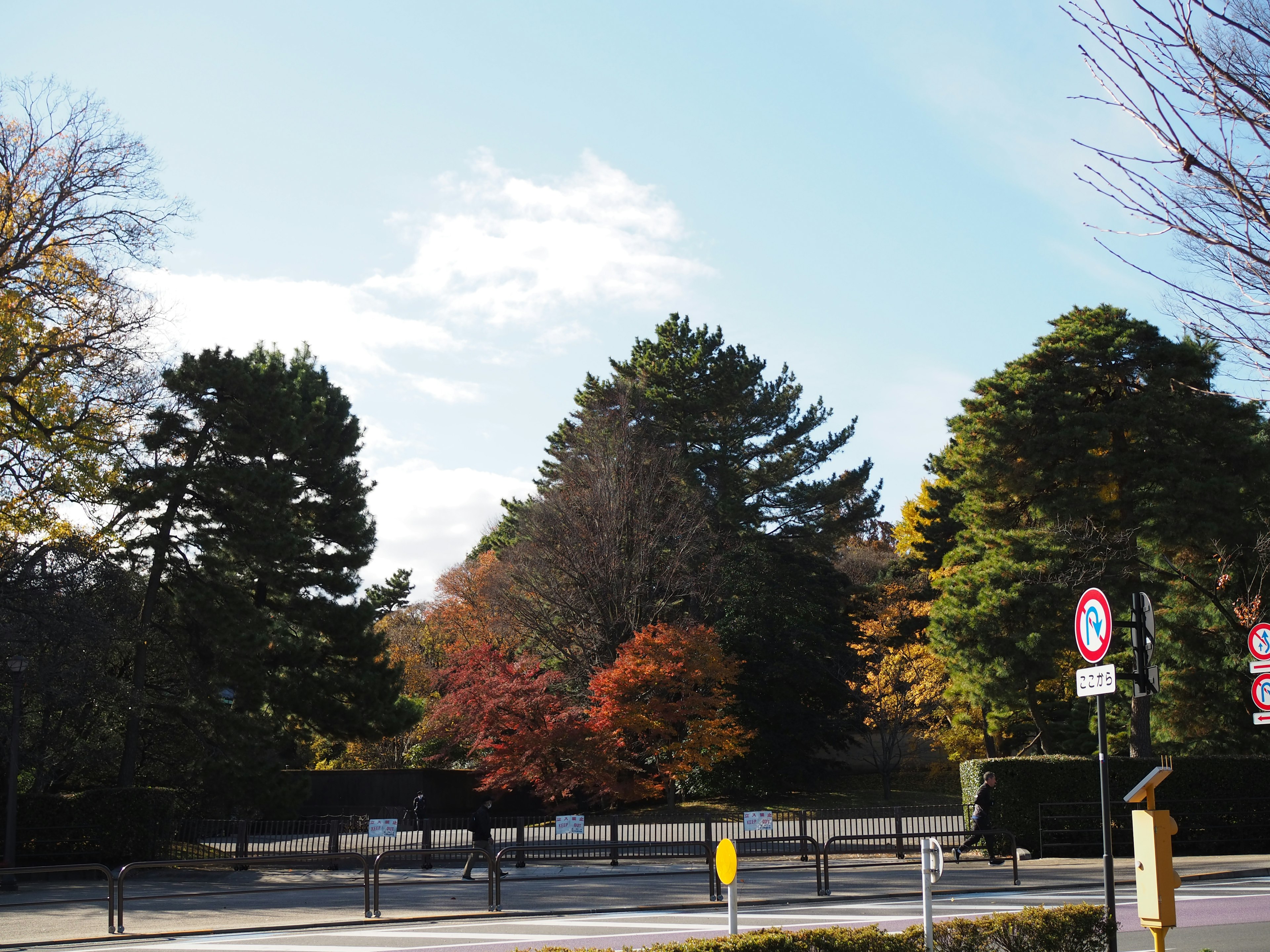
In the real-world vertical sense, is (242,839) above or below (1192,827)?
above

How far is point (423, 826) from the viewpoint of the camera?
2620cm

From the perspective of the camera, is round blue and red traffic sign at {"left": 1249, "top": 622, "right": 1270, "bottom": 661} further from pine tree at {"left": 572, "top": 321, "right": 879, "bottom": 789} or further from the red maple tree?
pine tree at {"left": 572, "top": 321, "right": 879, "bottom": 789}

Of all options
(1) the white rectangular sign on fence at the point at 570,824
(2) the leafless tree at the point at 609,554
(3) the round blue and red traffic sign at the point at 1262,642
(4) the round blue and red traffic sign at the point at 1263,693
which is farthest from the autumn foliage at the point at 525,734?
(4) the round blue and red traffic sign at the point at 1263,693

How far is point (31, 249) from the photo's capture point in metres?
24.6

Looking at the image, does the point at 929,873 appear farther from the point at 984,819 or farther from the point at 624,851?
the point at 624,851

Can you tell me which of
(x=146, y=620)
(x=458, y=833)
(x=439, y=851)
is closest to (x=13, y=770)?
(x=146, y=620)

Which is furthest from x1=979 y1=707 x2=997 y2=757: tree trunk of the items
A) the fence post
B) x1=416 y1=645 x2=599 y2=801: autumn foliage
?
the fence post

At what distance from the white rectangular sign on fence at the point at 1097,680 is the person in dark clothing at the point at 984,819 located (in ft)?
40.6

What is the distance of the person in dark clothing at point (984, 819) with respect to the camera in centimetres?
2169

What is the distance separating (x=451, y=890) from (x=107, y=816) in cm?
955

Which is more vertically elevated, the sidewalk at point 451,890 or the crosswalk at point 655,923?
the crosswalk at point 655,923

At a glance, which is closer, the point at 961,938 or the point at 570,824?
the point at 961,938

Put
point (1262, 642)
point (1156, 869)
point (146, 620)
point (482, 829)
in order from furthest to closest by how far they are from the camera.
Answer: point (146, 620), point (482, 829), point (1262, 642), point (1156, 869)

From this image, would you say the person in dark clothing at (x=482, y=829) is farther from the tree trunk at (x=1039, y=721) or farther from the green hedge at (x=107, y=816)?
the tree trunk at (x=1039, y=721)
